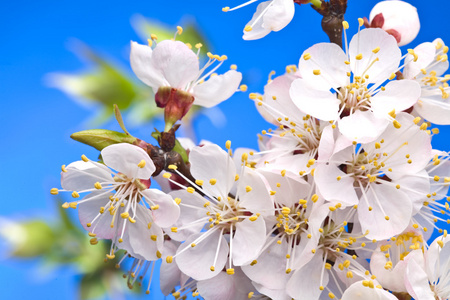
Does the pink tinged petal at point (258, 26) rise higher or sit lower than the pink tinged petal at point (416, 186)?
higher

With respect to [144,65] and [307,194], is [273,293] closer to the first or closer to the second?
[307,194]

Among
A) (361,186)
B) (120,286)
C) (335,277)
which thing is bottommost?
(120,286)

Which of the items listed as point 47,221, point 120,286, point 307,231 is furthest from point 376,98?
point 47,221

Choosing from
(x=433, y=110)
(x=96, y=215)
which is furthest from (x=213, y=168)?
(x=433, y=110)

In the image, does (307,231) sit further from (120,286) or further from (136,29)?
(136,29)

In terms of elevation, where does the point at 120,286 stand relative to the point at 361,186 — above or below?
below

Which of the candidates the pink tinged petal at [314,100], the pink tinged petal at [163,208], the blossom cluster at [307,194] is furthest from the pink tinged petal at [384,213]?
the pink tinged petal at [163,208]

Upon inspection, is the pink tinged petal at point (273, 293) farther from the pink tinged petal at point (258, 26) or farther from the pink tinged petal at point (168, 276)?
the pink tinged petal at point (258, 26)
